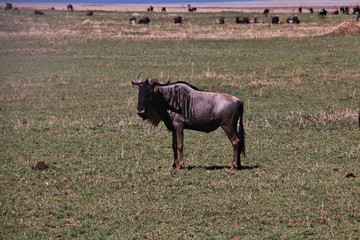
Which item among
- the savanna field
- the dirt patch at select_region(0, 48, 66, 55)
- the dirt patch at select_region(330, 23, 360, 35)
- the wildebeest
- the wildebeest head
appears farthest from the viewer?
the dirt patch at select_region(330, 23, 360, 35)

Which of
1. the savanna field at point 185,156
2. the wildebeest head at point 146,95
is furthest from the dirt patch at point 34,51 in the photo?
the wildebeest head at point 146,95

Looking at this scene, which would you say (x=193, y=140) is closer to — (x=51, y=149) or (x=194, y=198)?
(x=51, y=149)

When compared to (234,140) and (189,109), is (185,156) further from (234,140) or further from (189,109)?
(234,140)

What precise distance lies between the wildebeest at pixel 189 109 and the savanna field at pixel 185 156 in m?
0.85

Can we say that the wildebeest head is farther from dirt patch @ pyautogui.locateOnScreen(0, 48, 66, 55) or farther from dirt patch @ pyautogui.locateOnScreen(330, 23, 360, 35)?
dirt patch @ pyautogui.locateOnScreen(330, 23, 360, 35)

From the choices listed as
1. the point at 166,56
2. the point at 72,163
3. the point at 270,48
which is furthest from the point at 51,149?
the point at 270,48

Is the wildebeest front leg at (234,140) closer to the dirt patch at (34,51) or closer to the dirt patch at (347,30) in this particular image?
the dirt patch at (34,51)

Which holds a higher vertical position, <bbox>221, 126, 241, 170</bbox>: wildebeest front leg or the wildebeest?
the wildebeest

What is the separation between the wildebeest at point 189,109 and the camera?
952 centimetres

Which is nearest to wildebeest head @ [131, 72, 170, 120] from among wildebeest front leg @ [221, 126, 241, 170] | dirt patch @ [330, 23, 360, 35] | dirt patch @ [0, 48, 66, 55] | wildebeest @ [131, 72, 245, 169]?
wildebeest @ [131, 72, 245, 169]

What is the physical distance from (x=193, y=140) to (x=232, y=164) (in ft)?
10.4

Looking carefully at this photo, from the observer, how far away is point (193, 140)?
1299 cm

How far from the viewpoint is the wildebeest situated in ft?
31.2

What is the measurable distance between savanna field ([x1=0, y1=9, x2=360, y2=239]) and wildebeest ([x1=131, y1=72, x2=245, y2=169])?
85 cm
